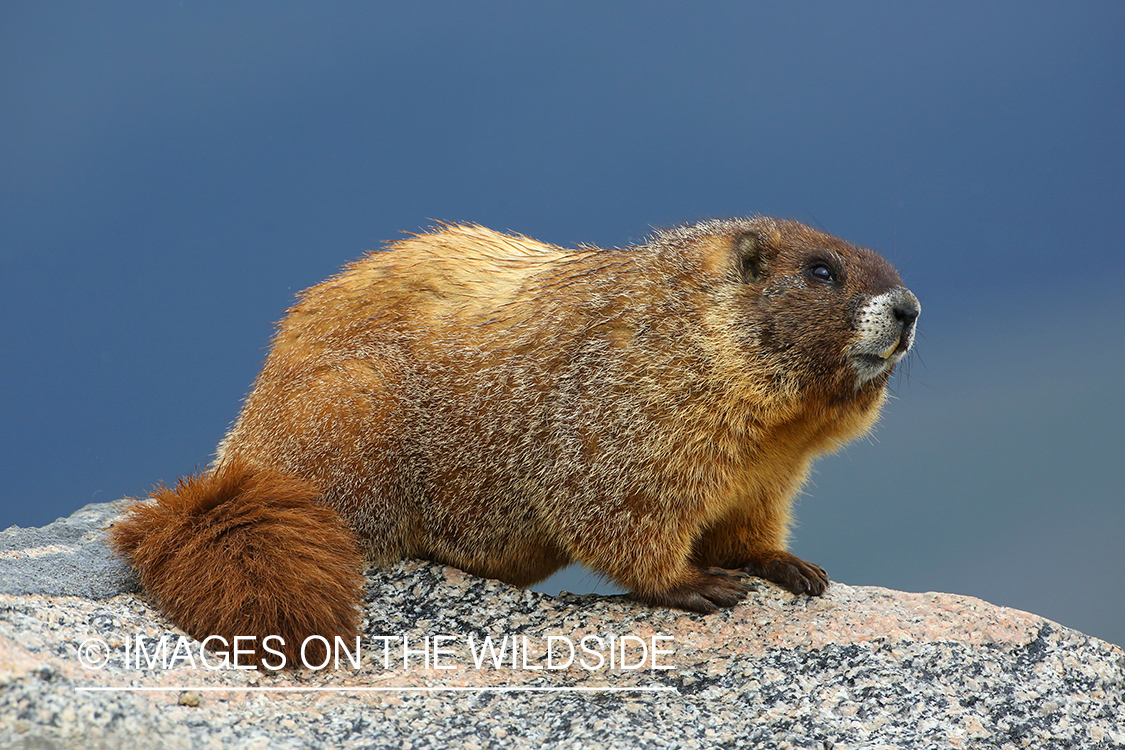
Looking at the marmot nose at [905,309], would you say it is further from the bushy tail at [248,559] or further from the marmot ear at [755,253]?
the bushy tail at [248,559]

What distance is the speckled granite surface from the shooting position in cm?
358

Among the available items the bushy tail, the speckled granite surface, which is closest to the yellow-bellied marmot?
the bushy tail

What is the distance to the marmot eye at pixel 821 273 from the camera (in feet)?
15.3

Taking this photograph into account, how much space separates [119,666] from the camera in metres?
3.75

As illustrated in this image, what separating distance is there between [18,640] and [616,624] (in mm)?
2488

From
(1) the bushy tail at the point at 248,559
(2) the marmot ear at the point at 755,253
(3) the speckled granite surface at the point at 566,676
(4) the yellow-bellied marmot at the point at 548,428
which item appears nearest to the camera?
(3) the speckled granite surface at the point at 566,676

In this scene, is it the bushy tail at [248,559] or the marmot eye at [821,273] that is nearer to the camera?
the bushy tail at [248,559]

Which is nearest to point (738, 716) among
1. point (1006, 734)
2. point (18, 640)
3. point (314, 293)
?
point (1006, 734)

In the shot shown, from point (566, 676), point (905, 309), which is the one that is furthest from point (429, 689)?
point (905, 309)

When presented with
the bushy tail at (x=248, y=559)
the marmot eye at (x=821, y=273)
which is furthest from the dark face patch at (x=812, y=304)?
the bushy tail at (x=248, y=559)

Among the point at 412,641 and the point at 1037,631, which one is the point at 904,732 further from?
the point at 412,641

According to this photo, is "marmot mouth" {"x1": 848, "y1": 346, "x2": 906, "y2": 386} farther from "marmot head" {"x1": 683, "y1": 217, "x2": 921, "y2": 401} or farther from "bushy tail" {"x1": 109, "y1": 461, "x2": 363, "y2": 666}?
"bushy tail" {"x1": 109, "y1": 461, "x2": 363, "y2": 666}

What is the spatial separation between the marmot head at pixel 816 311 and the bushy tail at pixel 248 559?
210 cm

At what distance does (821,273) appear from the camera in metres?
4.69
